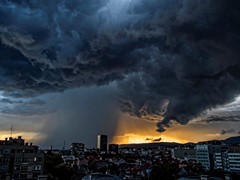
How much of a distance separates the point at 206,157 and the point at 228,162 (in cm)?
2893

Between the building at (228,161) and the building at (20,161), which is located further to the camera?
the building at (228,161)

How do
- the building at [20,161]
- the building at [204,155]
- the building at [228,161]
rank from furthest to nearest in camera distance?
the building at [204,155]
the building at [228,161]
the building at [20,161]

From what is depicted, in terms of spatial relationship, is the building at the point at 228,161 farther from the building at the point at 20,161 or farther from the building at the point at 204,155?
the building at the point at 20,161

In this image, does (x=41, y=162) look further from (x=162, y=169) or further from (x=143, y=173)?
(x=143, y=173)

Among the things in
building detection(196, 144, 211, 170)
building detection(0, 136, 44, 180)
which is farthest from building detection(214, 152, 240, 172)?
building detection(0, 136, 44, 180)

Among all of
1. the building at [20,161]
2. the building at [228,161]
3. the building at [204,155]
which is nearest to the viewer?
the building at [20,161]

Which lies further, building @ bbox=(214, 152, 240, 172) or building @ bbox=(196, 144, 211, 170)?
building @ bbox=(196, 144, 211, 170)

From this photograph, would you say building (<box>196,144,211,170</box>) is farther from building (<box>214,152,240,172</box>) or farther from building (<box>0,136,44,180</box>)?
building (<box>0,136,44,180</box>)

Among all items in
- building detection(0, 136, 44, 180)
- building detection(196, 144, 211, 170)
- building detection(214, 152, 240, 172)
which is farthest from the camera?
building detection(196, 144, 211, 170)

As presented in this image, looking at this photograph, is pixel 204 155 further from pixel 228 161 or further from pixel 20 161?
pixel 20 161

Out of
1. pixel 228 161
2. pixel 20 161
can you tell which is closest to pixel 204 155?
pixel 228 161

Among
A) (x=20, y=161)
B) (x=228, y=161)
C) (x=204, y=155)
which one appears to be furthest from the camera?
(x=204, y=155)

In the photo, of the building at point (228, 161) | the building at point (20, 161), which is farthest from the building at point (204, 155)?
the building at point (20, 161)

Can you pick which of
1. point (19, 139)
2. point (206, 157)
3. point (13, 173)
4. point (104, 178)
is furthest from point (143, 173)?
point (104, 178)
